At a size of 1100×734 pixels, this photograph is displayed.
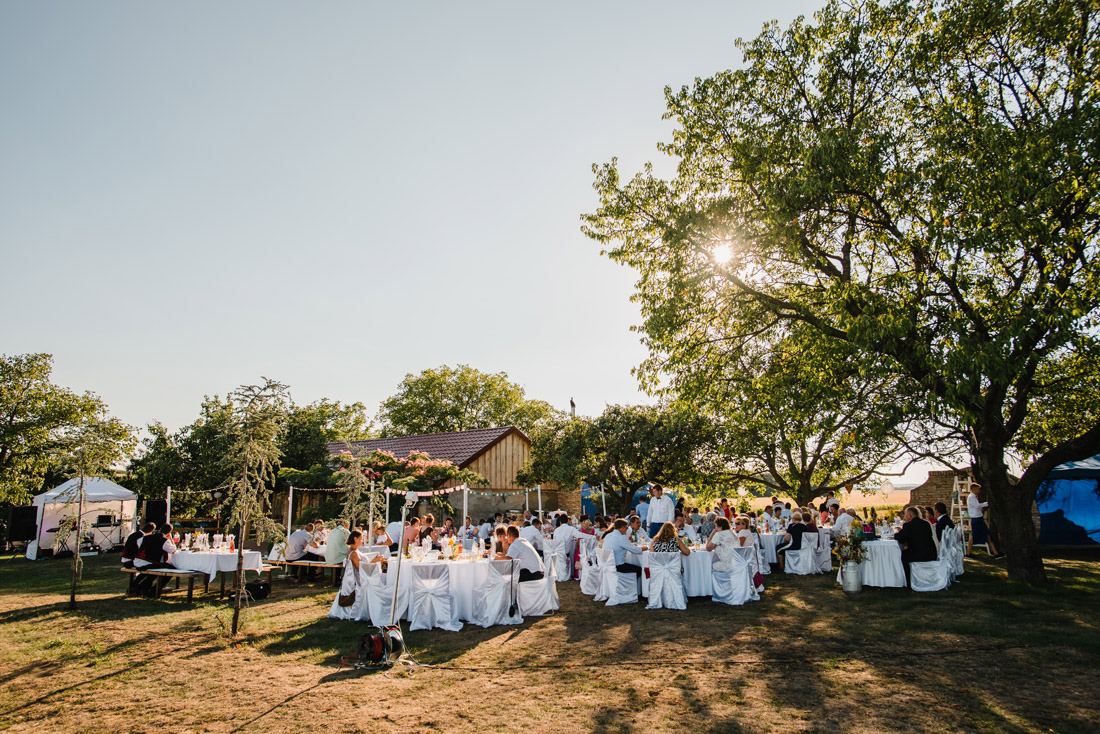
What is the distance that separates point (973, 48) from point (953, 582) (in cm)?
945

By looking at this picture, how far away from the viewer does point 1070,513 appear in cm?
1902

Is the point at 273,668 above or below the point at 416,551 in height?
below

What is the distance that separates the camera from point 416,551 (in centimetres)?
1022

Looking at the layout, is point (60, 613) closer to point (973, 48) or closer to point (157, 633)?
point (157, 633)

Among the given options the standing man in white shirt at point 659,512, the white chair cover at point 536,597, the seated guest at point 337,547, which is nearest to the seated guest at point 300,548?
the seated guest at point 337,547

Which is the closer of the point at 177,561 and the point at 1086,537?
the point at 177,561

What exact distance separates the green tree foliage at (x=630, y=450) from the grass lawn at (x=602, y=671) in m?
12.9

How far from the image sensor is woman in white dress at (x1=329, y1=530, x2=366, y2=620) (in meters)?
9.28

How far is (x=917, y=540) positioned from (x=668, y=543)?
4433mm

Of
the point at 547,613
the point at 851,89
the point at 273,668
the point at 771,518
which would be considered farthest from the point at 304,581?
the point at 851,89

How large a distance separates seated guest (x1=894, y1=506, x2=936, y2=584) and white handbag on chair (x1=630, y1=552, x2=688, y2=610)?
4.15m

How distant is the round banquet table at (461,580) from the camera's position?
8.88 meters

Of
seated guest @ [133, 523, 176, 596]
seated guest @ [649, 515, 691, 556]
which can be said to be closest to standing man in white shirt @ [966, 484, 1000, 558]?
seated guest @ [649, 515, 691, 556]

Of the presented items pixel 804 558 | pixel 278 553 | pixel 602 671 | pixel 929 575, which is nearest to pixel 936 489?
pixel 804 558
